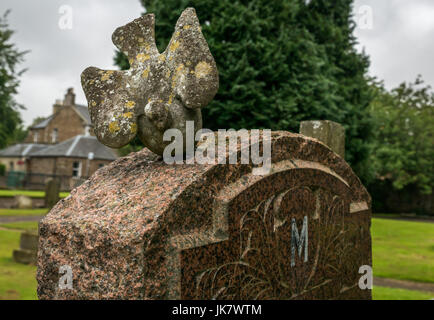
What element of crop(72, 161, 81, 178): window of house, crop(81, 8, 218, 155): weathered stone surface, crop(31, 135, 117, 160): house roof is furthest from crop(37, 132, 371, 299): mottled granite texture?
crop(72, 161, 81, 178): window of house

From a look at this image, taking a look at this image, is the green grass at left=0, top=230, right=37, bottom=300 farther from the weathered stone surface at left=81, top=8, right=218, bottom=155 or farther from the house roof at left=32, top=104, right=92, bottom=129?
the house roof at left=32, top=104, right=92, bottom=129

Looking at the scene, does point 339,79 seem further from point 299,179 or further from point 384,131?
point 384,131

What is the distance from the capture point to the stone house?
33.4 meters

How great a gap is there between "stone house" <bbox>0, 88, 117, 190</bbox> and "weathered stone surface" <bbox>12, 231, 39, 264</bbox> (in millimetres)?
25585

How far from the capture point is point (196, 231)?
2402 mm

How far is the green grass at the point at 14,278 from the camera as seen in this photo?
5648 mm

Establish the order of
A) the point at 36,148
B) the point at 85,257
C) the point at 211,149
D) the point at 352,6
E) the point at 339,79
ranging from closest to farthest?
the point at 85,257
the point at 211,149
the point at 339,79
the point at 352,6
the point at 36,148

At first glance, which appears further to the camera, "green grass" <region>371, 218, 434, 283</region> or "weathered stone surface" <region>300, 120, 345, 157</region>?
"green grass" <region>371, 218, 434, 283</region>

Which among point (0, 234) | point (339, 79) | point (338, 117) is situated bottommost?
point (0, 234)

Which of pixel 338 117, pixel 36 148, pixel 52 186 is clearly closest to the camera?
pixel 338 117

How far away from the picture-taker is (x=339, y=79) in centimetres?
1174

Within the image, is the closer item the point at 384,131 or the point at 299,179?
the point at 299,179

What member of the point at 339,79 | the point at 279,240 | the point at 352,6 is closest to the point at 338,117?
the point at 339,79

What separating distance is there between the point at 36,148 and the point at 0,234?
3189 cm
